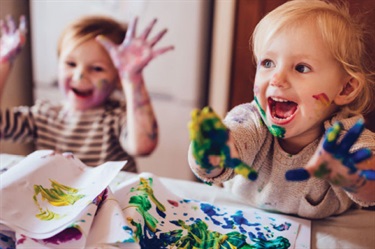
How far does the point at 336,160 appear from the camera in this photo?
1.66 feet

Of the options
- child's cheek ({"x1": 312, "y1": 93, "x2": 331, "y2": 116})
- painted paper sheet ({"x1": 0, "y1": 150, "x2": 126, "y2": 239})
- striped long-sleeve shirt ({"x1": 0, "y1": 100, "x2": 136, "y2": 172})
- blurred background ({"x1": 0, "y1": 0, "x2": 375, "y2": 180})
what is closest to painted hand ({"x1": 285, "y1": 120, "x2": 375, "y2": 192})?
child's cheek ({"x1": 312, "y1": 93, "x2": 331, "y2": 116})

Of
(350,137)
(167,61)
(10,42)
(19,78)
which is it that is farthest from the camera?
(19,78)

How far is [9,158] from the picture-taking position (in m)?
0.90

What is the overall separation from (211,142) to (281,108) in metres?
0.18

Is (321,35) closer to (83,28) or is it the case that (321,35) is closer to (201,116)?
(201,116)

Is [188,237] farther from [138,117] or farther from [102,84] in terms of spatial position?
[102,84]

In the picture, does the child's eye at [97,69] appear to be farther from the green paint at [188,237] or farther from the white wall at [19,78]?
the green paint at [188,237]

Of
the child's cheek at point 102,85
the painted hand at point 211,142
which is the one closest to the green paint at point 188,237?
the painted hand at point 211,142

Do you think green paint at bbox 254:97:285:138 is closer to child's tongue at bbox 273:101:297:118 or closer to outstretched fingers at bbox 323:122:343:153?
child's tongue at bbox 273:101:297:118

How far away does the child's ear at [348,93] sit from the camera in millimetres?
658

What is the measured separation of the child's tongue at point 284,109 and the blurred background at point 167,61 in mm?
379

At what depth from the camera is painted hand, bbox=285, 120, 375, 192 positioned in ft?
1.63

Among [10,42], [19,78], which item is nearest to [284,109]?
[10,42]

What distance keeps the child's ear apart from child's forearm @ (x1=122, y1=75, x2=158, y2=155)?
521 millimetres
